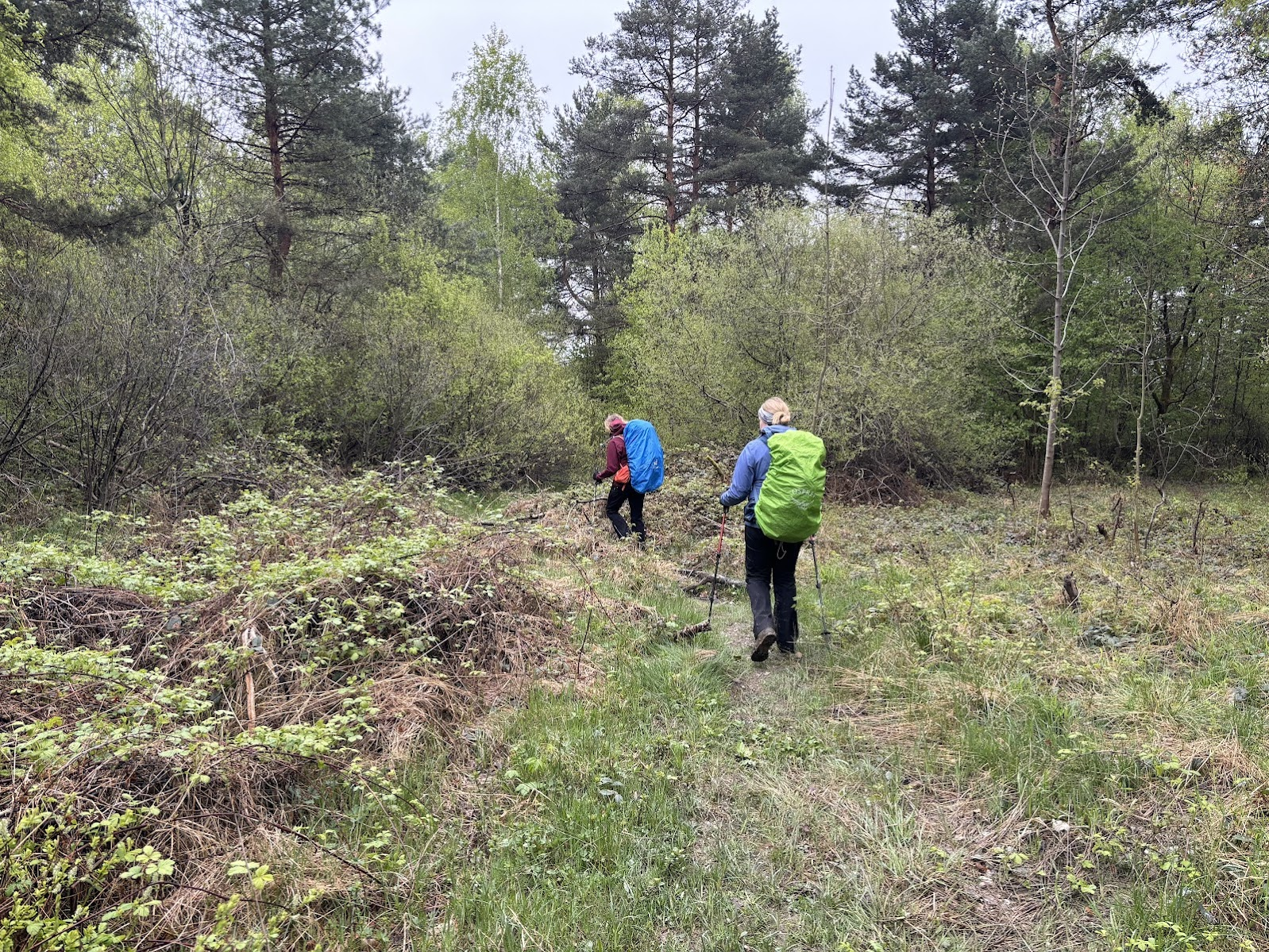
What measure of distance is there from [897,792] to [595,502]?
708cm

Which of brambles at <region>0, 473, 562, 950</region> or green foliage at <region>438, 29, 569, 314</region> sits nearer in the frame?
brambles at <region>0, 473, 562, 950</region>

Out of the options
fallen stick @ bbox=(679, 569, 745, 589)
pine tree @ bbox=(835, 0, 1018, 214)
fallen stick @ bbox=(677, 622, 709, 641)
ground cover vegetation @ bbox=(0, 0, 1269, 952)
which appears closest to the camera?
ground cover vegetation @ bbox=(0, 0, 1269, 952)

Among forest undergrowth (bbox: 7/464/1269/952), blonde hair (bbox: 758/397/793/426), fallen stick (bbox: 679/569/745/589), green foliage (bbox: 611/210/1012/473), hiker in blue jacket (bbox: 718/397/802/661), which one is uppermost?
green foliage (bbox: 611/210/1012/473)

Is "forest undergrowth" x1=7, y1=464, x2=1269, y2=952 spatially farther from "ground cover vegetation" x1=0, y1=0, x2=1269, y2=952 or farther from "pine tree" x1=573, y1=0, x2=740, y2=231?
"pine tree" x1=573, y1=0, x2=740, y2=231

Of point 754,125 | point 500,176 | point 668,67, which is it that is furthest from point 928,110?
point 500,176

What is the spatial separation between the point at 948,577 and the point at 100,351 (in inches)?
390

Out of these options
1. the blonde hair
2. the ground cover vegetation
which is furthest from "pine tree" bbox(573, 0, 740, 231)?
the blonde hair

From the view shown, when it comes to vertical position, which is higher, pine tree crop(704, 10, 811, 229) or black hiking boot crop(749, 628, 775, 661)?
pine tree crop(704, 10, 811, 229)

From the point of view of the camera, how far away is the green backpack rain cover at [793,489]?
484 centimetres

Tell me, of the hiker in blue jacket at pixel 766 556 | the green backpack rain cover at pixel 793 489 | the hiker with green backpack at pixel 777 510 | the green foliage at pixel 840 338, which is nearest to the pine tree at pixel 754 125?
the green foliage at pixel 840 338

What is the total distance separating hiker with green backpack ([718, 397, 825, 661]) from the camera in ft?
15.9

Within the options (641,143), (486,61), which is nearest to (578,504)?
(641,143)

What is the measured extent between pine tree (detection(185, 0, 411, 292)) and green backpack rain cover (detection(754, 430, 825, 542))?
12.9m

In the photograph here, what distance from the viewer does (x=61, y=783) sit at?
→ 2588 mm
